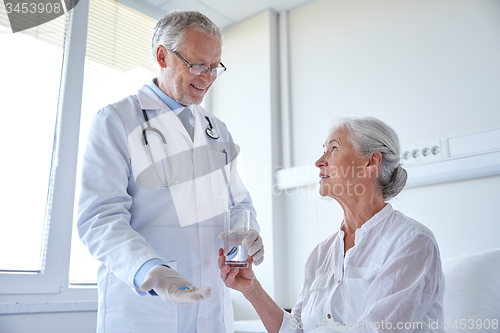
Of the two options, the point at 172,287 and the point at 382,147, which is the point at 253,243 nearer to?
the point at 172,287

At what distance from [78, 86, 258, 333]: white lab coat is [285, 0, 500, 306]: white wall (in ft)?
4.03

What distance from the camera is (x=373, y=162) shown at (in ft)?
5.17

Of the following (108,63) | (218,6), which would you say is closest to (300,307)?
(108,63)

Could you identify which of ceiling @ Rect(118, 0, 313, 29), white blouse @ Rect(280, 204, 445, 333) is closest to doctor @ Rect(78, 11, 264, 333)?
white blouse @ Rect(280, 204, 445, 333)

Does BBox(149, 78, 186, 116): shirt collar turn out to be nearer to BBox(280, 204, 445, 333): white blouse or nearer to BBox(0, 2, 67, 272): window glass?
BBox(280, 204, 445, 333): white blouse

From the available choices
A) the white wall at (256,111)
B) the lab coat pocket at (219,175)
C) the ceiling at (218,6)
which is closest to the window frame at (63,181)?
the ceiling at (218,6)

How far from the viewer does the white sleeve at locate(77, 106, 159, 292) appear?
1038mm

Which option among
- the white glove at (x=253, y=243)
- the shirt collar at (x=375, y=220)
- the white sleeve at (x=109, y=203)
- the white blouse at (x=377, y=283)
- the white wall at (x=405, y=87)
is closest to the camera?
the white sleeve at (x=109, y=203)

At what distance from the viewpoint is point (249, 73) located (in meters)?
3.30

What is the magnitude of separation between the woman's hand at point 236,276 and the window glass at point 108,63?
1459 millimetres

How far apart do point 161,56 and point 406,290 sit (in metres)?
1.12

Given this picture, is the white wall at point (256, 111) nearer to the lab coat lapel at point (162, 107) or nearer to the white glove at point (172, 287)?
the lab coat lapel at point (162, 107)

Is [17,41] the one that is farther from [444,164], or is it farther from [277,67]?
[444,164]

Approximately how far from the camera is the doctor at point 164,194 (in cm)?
109
